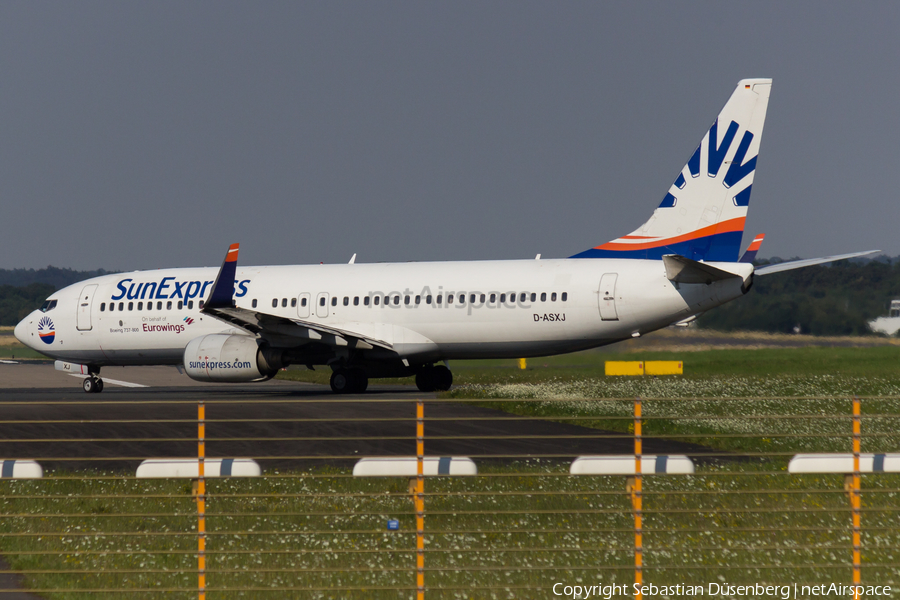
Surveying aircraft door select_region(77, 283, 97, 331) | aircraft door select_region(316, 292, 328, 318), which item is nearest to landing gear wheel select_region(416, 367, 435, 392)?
aircraft door select_region(316, 292, 328, 318)

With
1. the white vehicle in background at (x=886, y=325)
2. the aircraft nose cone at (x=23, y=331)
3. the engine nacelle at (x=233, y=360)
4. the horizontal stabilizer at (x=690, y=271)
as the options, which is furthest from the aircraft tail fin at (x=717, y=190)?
the aircraft nose cone at (x=23, y=331)

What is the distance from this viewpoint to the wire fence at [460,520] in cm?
713

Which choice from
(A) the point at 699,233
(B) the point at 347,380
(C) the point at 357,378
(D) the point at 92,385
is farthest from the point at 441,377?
(D) the point at 92,385

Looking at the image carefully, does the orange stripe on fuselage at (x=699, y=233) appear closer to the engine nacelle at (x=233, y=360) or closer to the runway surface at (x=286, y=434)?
the runway surface at (x=286, y=434)

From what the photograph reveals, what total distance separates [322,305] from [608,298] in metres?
8.75

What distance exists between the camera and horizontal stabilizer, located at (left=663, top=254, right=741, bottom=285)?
2258 cm

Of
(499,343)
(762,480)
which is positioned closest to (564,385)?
(499,343)

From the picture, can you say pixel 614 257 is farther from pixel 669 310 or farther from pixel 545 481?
pixel 545 481

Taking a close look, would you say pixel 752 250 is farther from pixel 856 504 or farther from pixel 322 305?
pixel 856 504

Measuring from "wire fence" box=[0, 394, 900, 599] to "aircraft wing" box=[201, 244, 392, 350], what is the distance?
8.23 m

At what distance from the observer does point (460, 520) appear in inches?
410

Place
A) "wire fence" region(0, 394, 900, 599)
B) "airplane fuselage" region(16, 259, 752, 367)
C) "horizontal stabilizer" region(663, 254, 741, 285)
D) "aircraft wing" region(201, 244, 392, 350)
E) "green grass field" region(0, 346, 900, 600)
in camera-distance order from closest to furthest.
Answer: "wire fence" region(0, 394, 900, 599) < "green grass field" region(0, 346, 900, 600) < "horizontal stabilizer" region(663, 254, 741, 285) < "airplane fuselage" region(16, 259, 752, 367) < "aircraft wing" region(201, 244, 392, 350)

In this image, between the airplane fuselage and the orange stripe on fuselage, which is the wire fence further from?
the orange stripe on fuselage

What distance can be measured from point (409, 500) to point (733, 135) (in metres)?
16.5
